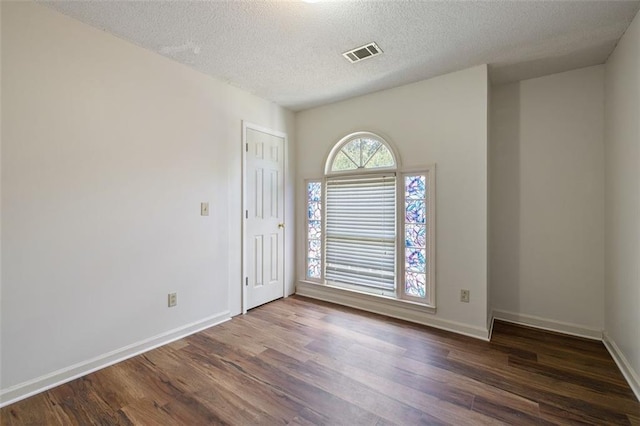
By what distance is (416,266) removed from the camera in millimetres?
3064

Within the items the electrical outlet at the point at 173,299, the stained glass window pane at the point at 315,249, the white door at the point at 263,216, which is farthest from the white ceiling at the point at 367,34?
the electrical outlet at the point at 173,299

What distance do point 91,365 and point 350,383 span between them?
1.90 m

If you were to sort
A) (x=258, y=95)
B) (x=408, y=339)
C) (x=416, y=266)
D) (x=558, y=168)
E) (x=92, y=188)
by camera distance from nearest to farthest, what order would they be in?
(x=92, y=188), (x=408, y=339), (x=558, y=168), (x=416, y=266), (x=258, y=95)

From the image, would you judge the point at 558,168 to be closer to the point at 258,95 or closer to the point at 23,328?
the point at 258,95

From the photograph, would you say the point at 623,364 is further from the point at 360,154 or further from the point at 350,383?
the point at 360,154

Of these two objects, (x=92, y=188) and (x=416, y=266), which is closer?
(x=92, y=188)

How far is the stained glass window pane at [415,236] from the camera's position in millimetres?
3033

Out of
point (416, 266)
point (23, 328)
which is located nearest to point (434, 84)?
point (416, 266)

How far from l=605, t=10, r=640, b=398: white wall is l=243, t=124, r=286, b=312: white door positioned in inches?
127

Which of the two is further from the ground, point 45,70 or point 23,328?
point 45,70

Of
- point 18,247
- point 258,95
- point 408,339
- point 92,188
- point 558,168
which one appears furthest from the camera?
point 258,95

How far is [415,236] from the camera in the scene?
307cm

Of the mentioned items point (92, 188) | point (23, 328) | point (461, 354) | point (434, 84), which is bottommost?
point (461, 354)

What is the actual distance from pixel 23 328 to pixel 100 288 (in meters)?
0.44
